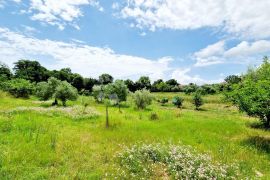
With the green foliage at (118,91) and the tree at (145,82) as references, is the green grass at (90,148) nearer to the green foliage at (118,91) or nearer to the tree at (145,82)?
the green foliage at (118,91)

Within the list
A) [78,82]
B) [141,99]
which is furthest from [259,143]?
[78,82]

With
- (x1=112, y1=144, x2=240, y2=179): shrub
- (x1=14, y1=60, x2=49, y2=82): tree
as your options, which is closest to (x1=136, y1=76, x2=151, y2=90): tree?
(x1=14, y1=60, x2=49, y2=82): tree

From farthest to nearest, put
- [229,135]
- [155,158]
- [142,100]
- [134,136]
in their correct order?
[142,100] < [229,135] < [134,136] < [155,158]

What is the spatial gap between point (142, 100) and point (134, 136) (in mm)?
27553

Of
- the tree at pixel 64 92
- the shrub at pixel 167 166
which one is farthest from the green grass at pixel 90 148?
the tree at pixel 64 92

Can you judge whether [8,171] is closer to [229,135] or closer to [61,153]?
[61,153]

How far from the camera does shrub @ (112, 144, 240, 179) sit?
33.1ft

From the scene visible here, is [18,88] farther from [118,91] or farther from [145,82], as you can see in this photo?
[145,82]

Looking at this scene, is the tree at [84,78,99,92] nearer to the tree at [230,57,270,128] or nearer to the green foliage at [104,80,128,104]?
the green foliage at [104,80,128,104]

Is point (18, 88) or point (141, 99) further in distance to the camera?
point (18, 88)

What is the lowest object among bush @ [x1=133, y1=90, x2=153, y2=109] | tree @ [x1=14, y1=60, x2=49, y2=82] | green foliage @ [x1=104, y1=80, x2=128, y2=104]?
bush @ [x1=133, y1=90, x2=153, y2=109]

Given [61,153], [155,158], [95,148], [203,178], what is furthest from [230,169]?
[61,153]

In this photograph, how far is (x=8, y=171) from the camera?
978 cm

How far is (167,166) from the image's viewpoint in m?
11.1
